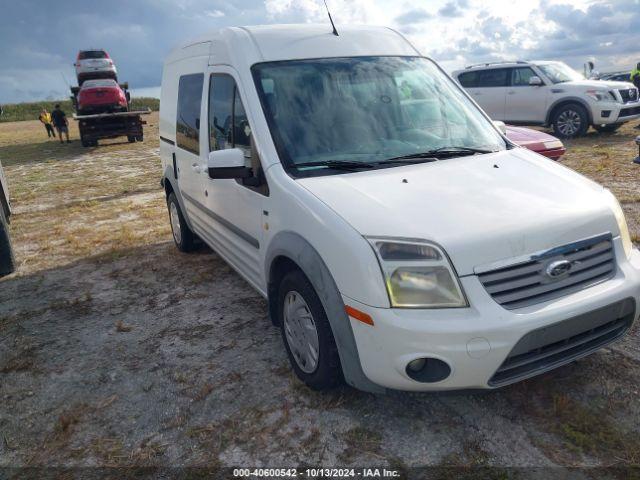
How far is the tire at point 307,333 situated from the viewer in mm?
2752

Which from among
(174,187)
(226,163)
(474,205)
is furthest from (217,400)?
(174,187)

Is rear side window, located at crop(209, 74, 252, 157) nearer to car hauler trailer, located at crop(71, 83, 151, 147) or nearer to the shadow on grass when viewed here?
the shadow on grass

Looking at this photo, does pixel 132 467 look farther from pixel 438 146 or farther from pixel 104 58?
pixel 104 58

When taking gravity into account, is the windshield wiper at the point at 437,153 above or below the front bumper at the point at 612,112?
above

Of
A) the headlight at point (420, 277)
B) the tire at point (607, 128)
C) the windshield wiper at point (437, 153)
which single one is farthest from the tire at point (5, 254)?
the tire at point (607, 128)

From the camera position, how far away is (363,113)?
11.1 ft

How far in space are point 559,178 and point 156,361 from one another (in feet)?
9.49

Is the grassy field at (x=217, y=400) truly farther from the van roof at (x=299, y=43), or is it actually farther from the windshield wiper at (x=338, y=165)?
the van roof at (x=299, y=43)

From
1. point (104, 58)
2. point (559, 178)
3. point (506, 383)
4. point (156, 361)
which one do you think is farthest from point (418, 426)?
point (104, 58)

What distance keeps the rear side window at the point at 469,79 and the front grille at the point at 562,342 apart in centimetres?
1189

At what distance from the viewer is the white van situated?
238 centimetres

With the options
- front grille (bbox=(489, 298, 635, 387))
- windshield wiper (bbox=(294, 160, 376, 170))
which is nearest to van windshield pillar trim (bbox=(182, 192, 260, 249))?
windshield wiper (bbox=(294, 160, 376, 170))

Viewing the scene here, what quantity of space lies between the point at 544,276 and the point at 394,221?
2.48 feet

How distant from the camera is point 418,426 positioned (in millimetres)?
2736
